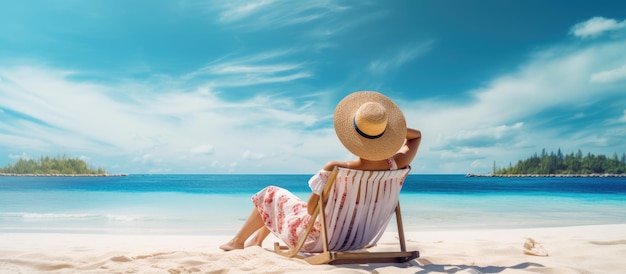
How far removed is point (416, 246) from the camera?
4312 mm

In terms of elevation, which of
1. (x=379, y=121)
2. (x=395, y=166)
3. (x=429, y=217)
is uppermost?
(x=379, y=121)

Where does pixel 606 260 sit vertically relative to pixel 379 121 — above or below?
below

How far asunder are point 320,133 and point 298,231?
25047 millimetres

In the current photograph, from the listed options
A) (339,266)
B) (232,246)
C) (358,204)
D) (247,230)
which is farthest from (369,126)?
(232,246)

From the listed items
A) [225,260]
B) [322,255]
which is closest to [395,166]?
[322,255]

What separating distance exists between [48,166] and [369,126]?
68.8 metres

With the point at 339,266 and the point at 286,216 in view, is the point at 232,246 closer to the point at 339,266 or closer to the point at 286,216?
the point at 286,216

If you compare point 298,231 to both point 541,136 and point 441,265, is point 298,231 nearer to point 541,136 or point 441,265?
point 441,265

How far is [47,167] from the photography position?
62.2 metres

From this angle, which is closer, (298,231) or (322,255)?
(322,255)

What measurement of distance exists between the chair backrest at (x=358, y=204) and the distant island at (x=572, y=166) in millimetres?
70930

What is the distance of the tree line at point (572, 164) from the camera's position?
67.1 metres

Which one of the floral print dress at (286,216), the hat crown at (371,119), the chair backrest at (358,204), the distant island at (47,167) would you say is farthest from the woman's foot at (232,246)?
the distant island at (47,167)

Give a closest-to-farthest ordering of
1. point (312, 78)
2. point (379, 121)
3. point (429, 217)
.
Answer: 1. point (379, 121)
2. point (429, 217)
3. point (312, 78)
